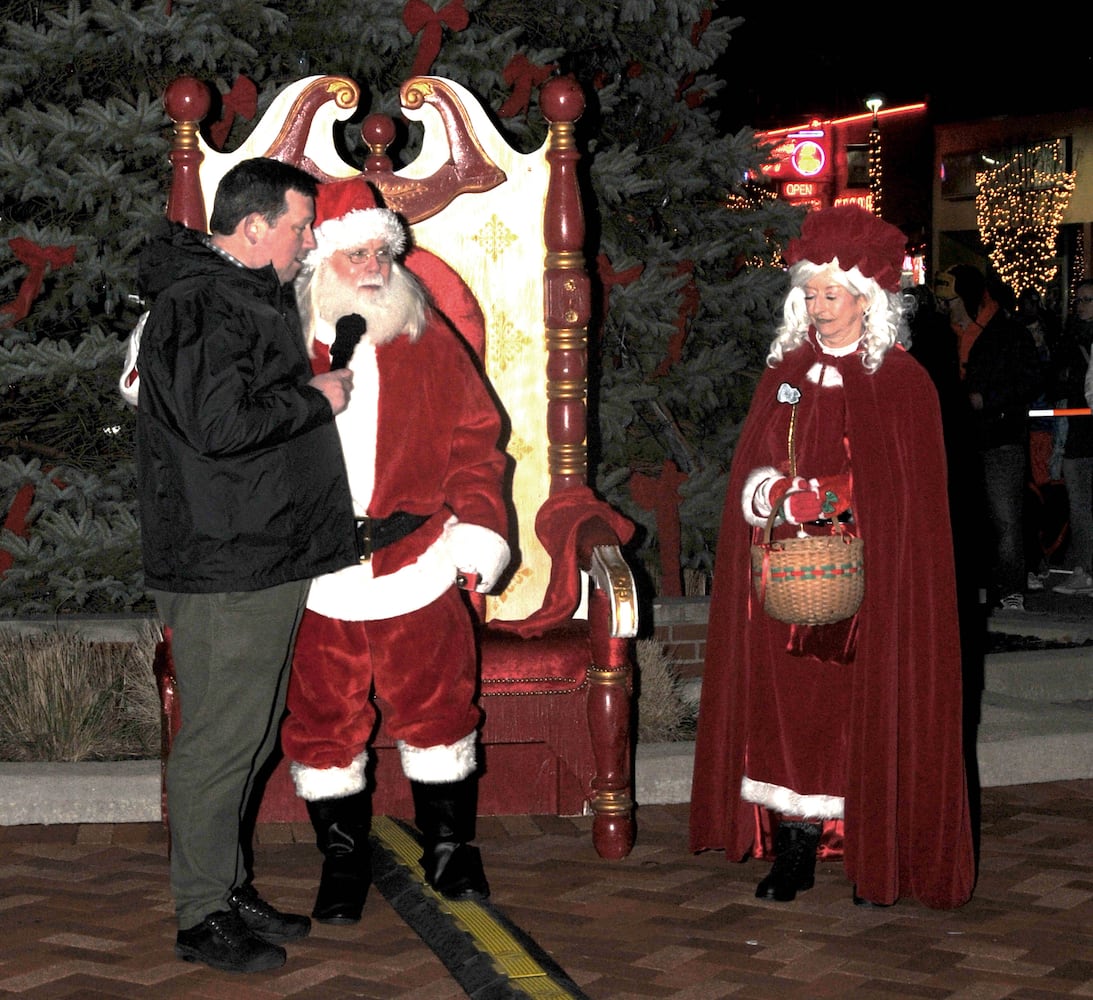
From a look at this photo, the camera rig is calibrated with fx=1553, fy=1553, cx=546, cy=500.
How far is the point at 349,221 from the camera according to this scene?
3.88 meters

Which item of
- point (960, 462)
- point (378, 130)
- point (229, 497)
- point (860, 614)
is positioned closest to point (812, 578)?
point (860, 614)

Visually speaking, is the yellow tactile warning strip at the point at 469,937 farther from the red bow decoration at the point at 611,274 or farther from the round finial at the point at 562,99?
the red bow decoration at the point at 611,274

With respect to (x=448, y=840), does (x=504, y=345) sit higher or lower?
higher

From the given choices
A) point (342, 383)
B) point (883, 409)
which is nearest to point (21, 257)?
point (342, 383)

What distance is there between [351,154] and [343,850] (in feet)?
10.7

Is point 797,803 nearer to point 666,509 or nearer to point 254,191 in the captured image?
point 254,191

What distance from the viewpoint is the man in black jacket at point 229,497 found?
11.0ft

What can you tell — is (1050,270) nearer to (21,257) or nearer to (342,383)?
(21,257)

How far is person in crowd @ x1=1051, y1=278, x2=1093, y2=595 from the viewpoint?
9.04 metres

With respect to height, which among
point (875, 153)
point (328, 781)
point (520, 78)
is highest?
point (875, 153)

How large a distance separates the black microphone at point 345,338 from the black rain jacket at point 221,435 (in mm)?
283

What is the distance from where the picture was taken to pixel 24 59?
6.11 m

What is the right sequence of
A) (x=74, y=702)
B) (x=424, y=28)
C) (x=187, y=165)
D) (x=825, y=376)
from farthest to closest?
(x=424, y=28), (x=74, y=702), (x=187, y=165), (x=825, y=376)

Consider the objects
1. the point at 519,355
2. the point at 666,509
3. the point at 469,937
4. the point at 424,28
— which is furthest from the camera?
the point at 666,509
